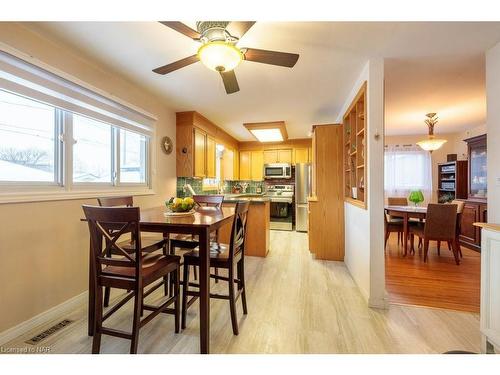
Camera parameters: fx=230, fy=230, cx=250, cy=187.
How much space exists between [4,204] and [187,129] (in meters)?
2.38

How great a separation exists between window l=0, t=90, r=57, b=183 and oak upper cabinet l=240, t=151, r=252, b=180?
4.37m

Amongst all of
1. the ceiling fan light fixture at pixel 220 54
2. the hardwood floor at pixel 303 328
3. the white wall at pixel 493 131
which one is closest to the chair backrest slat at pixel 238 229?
the hardwood floor at pixel 303 328

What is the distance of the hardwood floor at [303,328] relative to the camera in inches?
60.7

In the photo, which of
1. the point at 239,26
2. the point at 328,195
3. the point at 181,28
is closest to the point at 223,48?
the point at 239,26

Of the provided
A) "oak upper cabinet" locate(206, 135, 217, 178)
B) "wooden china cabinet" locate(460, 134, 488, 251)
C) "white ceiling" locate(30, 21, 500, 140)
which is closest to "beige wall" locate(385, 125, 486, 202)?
"wooden china cabinet" locate(460, 134, 488, 251)

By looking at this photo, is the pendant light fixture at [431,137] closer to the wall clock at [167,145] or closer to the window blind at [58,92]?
the wall clock at [167,145]

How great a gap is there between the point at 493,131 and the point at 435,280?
1719mm

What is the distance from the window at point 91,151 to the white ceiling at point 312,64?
2.10 feet

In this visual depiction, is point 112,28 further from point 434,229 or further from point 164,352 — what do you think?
point 434,229

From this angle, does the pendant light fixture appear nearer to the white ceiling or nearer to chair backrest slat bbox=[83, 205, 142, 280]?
the white ceiling

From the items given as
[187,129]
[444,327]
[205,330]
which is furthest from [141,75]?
[444,327]

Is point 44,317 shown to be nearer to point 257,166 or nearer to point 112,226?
point 112,226

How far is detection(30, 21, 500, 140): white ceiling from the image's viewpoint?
1.69m

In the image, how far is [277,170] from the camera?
18.7 ft
